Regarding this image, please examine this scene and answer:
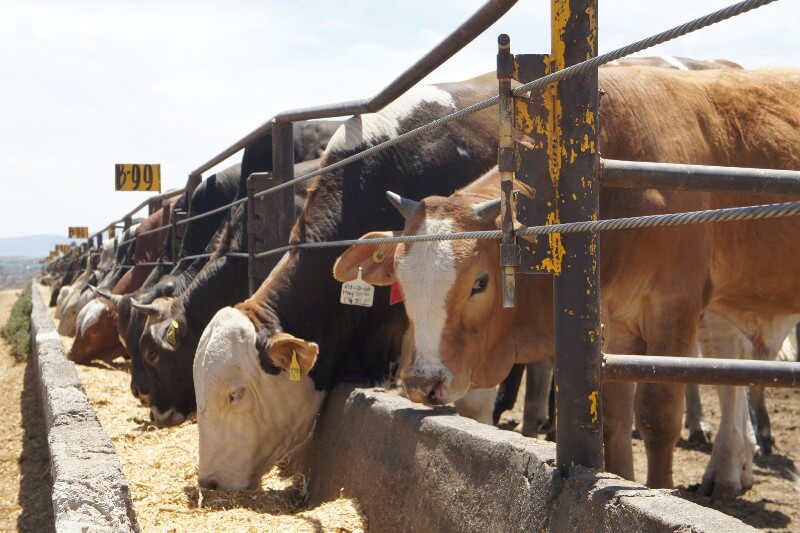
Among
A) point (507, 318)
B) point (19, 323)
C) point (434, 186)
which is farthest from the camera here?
point (19, 323)

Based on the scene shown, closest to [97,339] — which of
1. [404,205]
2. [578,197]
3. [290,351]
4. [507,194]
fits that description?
[290,351]

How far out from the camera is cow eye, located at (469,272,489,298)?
3566mm

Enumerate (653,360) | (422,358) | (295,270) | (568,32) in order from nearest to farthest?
1. (653,360)
2. (568,32)
3. (422,358)
4. (295,270)

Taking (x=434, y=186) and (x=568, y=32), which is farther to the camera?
(x=434, y=186)

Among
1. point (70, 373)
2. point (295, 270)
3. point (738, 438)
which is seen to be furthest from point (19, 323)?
point (738, 438)

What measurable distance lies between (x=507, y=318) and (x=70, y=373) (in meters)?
3.56

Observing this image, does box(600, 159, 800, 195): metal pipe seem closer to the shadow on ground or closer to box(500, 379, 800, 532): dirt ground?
box(500, 379, 800, 532): dirt ground

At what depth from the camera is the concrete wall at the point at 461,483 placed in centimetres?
206

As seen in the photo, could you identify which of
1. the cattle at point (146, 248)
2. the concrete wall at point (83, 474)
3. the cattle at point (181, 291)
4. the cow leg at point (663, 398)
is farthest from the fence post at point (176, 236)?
the cow leg at point (663, 398)

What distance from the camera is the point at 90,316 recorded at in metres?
11.7

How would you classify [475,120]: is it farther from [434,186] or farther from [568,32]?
[568,32]

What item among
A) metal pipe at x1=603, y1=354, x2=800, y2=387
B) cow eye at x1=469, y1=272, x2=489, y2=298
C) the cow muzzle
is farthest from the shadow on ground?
metal pipe at x1=603, y1=354, x2=800, y2=387

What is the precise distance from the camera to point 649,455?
390 centimetres

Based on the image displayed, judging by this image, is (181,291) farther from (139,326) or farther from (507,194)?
(507,194)
